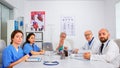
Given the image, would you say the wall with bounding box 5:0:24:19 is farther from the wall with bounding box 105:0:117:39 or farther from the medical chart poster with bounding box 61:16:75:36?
the wall with bounding box 105:0:117:39

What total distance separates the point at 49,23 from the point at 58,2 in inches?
30.9

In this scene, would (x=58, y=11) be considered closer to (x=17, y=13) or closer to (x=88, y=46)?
(x=17, y=13)

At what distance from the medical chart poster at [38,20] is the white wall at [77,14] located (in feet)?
0.45

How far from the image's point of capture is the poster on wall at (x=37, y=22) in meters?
6.23

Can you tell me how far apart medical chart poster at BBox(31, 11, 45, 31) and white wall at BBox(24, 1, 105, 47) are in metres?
0.14

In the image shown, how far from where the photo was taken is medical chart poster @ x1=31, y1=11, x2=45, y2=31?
245 inches

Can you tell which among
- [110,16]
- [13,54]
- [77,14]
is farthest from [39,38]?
[13,54]

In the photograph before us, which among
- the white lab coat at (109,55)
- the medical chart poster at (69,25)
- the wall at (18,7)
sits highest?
the wall at (18,7)

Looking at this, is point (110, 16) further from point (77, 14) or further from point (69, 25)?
point (69, 25)

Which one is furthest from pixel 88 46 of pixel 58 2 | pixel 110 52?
pixel 58 2

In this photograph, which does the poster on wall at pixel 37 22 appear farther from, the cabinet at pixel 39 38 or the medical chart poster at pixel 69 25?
the medical chart poster at pixel 69 25

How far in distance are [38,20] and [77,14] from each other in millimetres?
1349

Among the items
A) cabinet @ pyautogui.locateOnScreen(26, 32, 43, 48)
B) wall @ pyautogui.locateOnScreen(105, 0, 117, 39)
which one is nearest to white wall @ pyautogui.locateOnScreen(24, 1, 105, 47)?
wall @ pyautogui.locateOnScreen(105, 0, 117, 39)

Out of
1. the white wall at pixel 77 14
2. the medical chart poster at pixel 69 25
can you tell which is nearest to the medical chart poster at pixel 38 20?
the white wall at pixel 77 14
